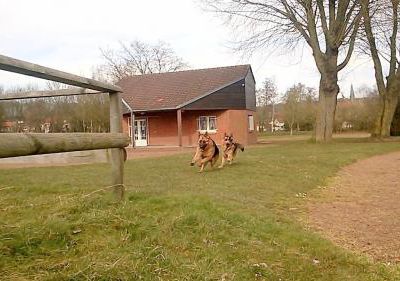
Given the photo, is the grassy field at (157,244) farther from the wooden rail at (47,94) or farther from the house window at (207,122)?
the house window at (207,122)

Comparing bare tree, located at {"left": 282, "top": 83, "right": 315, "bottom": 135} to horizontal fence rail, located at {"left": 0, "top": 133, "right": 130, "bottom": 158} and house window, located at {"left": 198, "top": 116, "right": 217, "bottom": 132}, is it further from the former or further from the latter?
horizontal fence rail, located at {"left": 0, "top": 133, "right": 130, "bottom": 158}

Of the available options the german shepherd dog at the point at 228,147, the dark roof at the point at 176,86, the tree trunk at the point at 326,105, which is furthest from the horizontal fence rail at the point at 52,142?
the dark roof at the point at 176,86

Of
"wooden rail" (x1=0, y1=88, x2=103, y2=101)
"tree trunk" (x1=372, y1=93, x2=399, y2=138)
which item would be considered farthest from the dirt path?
"tree trunk" (x1=372, y1=93, x2=399, y2=138)

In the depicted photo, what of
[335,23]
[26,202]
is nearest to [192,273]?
[26,202]

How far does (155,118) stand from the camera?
3338 cm

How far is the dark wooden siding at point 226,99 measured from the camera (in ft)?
101

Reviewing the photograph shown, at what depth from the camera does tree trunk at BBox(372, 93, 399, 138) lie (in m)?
31.9

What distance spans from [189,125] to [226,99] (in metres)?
3.52

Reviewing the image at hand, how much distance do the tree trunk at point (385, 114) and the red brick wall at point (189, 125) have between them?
1026 centimetres

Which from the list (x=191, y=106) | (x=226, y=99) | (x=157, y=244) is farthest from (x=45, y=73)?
(x=226, y=99)

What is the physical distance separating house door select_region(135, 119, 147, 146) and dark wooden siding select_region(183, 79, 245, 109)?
5.29m

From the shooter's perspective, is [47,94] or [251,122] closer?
[47,94]

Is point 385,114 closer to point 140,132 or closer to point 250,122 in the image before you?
point 250,122

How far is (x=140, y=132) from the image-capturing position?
1335 inches
